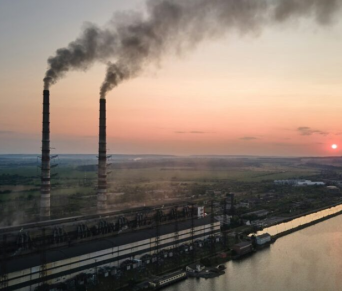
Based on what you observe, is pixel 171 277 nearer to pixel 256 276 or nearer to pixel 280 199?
pixel 256 276

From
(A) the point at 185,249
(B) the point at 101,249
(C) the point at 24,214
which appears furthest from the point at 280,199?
(B) the point at 101,249

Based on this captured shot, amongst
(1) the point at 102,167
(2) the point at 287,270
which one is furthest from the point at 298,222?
(1) the point at 102,167

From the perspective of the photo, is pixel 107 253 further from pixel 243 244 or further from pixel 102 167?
pixel 243 244

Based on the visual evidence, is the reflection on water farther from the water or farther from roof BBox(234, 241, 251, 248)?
roof BBox(234, 241, 251, 248)

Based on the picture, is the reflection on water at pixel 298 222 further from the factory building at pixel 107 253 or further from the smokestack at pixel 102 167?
the smokestack at pixel 102 167

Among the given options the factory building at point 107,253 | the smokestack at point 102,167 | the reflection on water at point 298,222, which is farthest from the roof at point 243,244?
the smokestack at point 102,167

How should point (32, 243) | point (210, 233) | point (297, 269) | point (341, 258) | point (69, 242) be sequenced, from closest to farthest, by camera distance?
point (32, 243)
point (69, 242)
point (297, 269)
point (341, 258)
point (210, 233)
